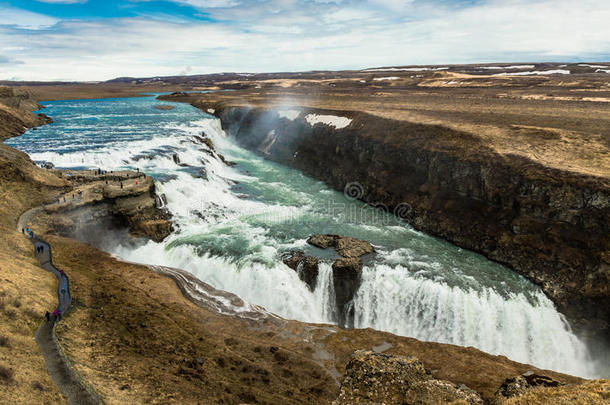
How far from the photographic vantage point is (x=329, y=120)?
5209 cm

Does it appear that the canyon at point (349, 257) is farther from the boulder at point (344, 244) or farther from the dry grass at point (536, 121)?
the dry grass at point (536, 121)

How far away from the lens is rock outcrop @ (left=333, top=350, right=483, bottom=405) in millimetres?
11125

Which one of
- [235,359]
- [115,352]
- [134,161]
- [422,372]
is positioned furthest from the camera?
[134,161]

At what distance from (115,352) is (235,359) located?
4813mm

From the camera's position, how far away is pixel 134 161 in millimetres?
40594

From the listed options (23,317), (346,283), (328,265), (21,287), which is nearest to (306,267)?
(328,265)

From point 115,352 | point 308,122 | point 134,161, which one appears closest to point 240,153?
point 308,122

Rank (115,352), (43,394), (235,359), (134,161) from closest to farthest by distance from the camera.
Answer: (43,394) < (115,352) < (235,359) < (134,161)

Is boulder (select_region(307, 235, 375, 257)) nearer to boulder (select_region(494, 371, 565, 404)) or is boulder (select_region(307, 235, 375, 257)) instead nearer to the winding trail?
boulder (select_region(494, 371, 565, 404))

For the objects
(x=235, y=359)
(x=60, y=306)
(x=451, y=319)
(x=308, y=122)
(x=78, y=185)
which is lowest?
(x=451, y=319)

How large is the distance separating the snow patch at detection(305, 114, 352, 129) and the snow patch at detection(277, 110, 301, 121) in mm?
3323

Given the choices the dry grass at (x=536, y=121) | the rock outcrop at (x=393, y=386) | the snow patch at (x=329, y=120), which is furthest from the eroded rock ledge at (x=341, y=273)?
the snow patch at (x=329, y=120)

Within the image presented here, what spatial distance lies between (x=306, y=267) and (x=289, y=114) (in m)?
42.2

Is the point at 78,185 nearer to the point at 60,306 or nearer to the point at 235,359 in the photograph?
the point at 60,306
